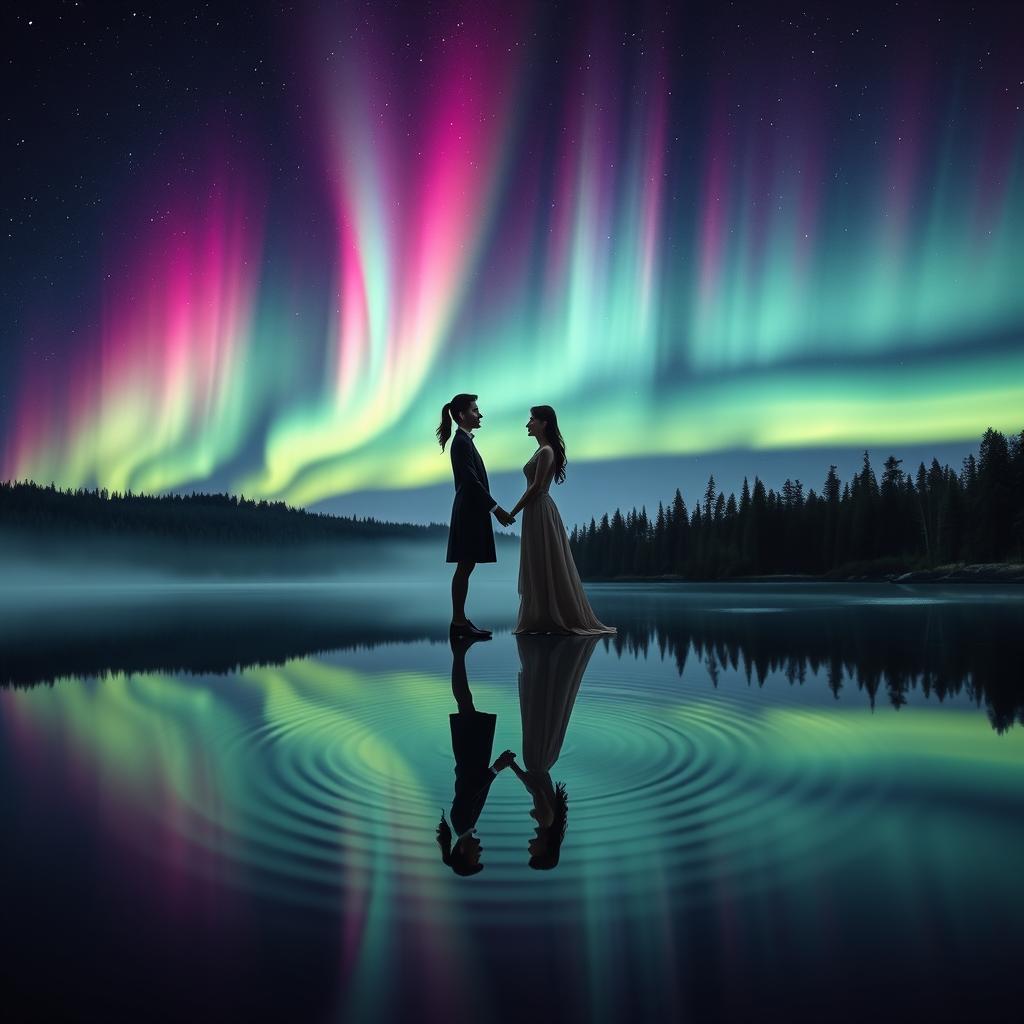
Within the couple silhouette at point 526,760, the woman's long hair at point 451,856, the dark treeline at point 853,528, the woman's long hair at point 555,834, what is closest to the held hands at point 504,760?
the couple silhouette at point 526,760

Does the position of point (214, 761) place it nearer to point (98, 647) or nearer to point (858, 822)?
point (858, 822)

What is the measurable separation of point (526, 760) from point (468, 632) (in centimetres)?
754

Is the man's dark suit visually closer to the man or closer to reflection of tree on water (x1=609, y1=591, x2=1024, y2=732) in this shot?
the man

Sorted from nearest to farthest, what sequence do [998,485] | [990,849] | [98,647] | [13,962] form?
[13,962] → [990,849] → [98,647] → [998,485]

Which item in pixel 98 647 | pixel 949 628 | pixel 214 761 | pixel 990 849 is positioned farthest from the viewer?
pixel 949 628

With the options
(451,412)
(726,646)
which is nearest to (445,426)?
(451,412)

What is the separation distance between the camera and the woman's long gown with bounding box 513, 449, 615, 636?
1116cm

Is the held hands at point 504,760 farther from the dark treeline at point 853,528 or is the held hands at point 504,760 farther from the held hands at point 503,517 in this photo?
the dark treeline at point 853,528

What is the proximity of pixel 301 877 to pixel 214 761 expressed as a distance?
1.89 meters

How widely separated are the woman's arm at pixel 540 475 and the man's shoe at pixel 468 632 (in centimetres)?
208

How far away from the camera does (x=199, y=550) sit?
169m

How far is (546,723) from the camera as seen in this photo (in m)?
4.61

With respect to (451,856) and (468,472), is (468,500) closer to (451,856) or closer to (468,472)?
(468,472)

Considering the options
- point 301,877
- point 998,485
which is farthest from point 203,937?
point 998,485
